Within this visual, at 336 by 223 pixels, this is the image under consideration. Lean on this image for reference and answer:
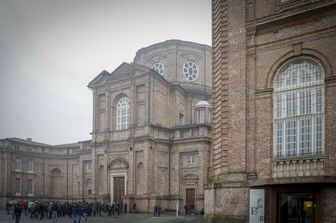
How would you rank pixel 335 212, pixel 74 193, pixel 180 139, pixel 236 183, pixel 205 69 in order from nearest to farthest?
pixel 335 212, pixel 236 183, pixel 180 139, pixel 205 69, pixel 74 193

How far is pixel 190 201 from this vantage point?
44031 millimetres

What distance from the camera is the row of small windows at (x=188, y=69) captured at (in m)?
53.4

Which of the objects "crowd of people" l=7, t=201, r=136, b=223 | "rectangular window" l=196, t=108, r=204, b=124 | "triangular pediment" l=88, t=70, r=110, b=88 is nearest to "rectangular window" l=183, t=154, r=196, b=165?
"crowd of people" l=7, t=201, r=136, b=223

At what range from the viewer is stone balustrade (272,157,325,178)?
776 inches

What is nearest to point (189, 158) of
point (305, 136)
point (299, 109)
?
point (299, 109)

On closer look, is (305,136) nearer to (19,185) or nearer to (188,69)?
(188,69)

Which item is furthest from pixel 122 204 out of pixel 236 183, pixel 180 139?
pixel 236 183

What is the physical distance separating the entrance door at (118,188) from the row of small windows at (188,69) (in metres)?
14.6

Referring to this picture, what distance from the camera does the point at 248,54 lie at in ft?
74.0

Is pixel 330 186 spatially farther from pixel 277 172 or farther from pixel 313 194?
pixel 277 172

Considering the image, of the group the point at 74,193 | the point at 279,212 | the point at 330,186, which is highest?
the point at 330,186

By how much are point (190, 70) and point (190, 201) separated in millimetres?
16701

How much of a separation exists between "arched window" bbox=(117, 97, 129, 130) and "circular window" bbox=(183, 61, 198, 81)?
1020 centimetres

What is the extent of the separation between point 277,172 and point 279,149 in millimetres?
1086
